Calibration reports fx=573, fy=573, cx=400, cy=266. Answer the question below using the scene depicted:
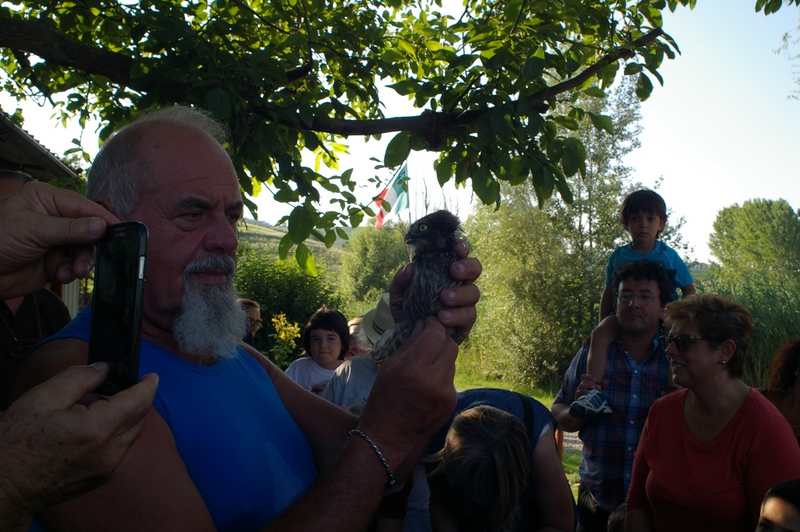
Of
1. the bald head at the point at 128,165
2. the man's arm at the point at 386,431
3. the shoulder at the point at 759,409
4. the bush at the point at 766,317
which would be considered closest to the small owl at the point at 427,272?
the man's arm at the point at 386,431

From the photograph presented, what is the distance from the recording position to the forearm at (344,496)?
1.39 meters

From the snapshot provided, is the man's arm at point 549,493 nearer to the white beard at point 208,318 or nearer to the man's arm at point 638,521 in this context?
the man's arm at point 638,521

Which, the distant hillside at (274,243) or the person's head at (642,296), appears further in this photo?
the distant hillside at (274,243)

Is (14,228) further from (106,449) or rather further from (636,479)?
(636,479)

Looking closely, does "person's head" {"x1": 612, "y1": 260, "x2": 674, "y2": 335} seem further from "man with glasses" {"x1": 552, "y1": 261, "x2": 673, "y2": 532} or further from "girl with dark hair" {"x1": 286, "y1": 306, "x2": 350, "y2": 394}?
"girl with dark hair" {"x1": 286, "y1": 306, "x2": 350, "y2": 394}

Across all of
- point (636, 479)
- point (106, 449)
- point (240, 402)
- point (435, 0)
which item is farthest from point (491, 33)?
point (106, 449)

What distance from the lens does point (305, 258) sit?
11.3 ft

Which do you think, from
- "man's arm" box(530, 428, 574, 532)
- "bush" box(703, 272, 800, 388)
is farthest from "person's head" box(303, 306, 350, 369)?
"bush" box(703, 272, 800, 388)

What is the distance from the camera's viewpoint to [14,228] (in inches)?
43.8

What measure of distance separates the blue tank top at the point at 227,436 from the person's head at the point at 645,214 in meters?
4.27

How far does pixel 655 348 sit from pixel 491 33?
8.53 feet

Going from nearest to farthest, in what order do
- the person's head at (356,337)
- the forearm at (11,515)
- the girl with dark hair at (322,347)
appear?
the forearm at (11,515) → the person's head at (356,337) → the girl with dark hair at (322,347)

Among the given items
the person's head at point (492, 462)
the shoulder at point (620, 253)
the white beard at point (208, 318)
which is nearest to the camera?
the white beard at point (208, 318)

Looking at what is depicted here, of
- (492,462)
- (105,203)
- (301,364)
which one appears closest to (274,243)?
(301,364)
